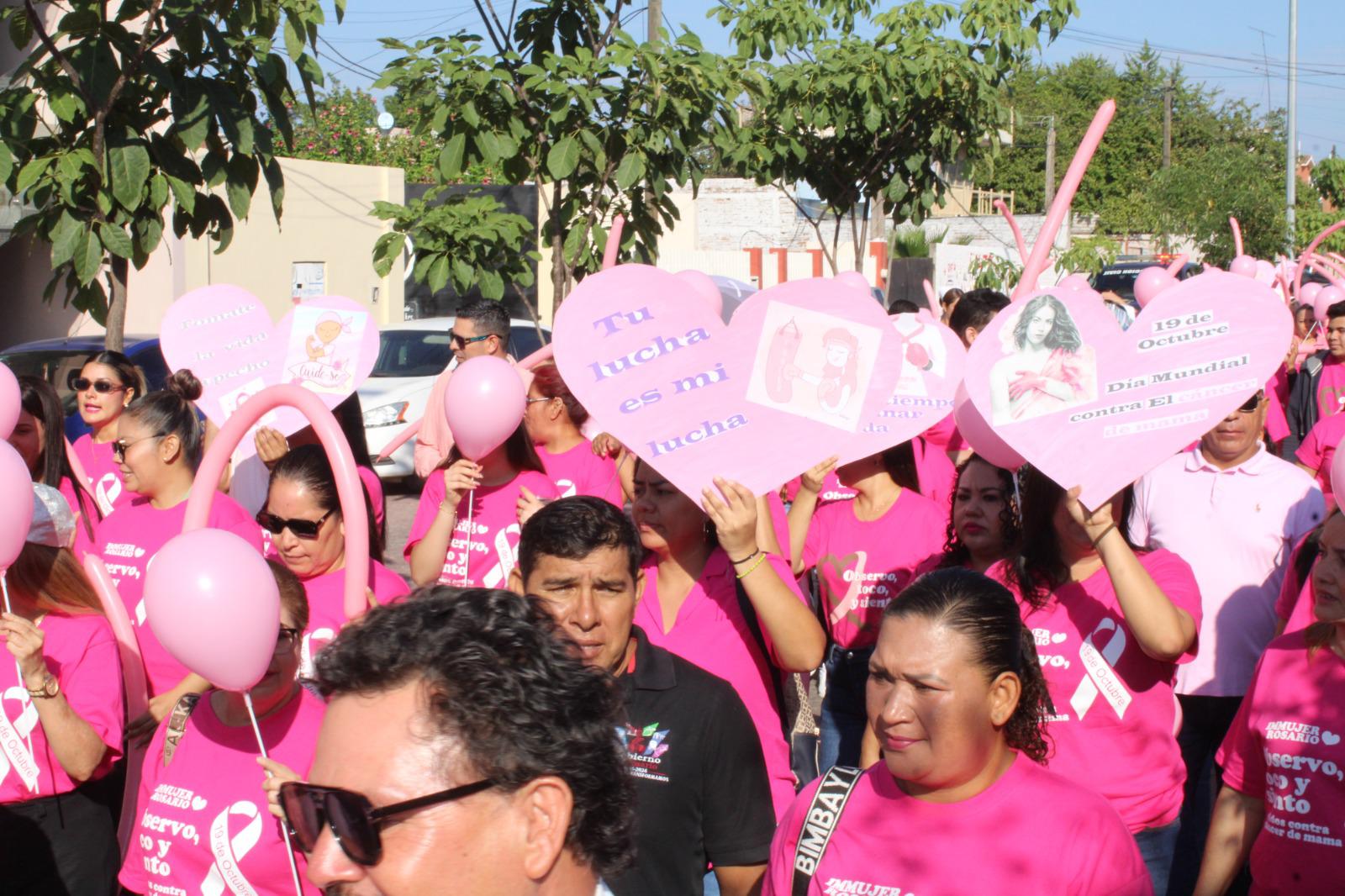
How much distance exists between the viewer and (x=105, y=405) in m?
5.71

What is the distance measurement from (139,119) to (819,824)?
143 inches

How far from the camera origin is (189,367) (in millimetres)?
5328

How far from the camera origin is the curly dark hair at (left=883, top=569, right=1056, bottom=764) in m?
2.70

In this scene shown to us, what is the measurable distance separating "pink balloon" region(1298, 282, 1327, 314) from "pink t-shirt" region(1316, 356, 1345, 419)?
249 cm

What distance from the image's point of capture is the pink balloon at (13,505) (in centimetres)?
328

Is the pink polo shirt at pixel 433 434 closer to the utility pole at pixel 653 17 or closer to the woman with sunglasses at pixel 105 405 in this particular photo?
the woman with sunglasses at pixel 105 405

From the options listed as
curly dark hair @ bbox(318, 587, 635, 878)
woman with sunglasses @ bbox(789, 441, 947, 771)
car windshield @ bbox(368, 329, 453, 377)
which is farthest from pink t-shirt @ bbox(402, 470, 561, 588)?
car windshield @ bbox(368, 329, 453, 377)

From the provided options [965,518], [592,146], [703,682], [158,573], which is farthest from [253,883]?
[592,146]

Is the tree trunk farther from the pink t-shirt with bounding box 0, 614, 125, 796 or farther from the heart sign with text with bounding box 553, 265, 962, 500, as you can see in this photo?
the heart sign with text with bounding box 553, 265, 962, 500

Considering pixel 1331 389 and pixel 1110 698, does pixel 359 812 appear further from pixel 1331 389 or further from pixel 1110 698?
pixel 1331 389

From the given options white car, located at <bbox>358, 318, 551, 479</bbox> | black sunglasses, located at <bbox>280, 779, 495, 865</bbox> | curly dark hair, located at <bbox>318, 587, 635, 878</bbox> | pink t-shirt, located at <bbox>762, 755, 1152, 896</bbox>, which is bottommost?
white car, located at <bbox>358, 318, 551, 479</bbox>

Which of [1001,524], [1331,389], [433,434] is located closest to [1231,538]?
[1001,524]

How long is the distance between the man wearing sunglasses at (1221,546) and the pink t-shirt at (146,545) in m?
2.83

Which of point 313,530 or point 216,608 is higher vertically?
point 216,608
